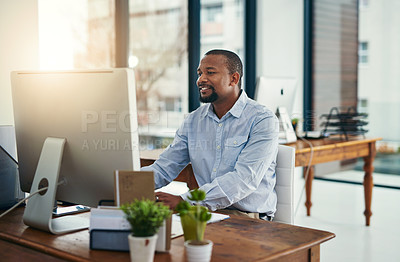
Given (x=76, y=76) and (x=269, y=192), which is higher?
(x=76, y=76)

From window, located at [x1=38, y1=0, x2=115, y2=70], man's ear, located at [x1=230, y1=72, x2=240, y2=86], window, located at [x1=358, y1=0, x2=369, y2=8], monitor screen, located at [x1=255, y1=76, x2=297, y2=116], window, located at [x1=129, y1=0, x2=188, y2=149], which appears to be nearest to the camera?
man's ear, located at [x1=230, y1=72, x2=240, y2=86]

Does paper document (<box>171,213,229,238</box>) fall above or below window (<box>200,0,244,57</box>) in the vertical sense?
below

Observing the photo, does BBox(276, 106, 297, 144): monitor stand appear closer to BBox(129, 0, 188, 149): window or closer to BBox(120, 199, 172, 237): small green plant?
BBox(129, 0, 188, 149): window

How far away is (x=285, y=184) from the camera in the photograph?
7.35 ft

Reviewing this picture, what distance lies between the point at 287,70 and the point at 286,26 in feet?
1.60

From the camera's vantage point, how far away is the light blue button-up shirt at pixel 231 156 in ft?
6.66

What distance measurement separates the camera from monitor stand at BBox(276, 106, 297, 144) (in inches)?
140

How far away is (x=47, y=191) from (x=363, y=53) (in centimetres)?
457

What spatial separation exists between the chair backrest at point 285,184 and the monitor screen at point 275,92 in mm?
1089

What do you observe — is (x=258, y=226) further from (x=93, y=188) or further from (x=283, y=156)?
(x=283, y=156)

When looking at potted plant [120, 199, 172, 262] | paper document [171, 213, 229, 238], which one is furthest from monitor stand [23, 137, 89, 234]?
potted plant [120, 199, 172, 262]

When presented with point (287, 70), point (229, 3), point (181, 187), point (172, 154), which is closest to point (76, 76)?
point (172, 154)

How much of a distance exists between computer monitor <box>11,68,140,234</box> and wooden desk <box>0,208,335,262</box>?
74 mm

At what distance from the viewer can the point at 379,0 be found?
5.18 metres
